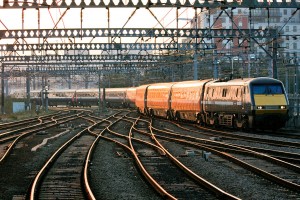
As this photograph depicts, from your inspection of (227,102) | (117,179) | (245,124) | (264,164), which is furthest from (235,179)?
(227,102)

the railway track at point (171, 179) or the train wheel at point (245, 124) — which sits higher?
the train wheel at point (245, 124)

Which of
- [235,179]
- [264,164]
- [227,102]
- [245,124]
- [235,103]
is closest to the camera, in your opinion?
[235,179]

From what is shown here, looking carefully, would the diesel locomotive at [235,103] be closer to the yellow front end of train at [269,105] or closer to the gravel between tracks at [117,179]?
the yellow front end of train at [269,105]

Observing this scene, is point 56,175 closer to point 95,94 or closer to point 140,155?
point 140,155

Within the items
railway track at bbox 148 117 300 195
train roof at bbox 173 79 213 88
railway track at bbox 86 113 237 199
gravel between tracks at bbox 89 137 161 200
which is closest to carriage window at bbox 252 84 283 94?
railway track at bbox 148 117 300 195

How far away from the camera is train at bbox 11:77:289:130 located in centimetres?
2711

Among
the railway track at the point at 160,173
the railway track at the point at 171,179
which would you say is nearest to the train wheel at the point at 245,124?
the railway track at the point at 160,173

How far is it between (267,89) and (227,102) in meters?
2.57

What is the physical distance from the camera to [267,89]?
90.4 feet

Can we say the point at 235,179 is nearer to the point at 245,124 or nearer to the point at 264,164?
the point at 264,164

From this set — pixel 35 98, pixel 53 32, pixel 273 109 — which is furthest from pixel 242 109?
pixel 35 98

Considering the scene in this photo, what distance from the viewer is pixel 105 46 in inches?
2007

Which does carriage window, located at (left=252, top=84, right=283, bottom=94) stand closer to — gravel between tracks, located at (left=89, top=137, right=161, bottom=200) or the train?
the train

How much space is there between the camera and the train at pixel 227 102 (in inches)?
1067
